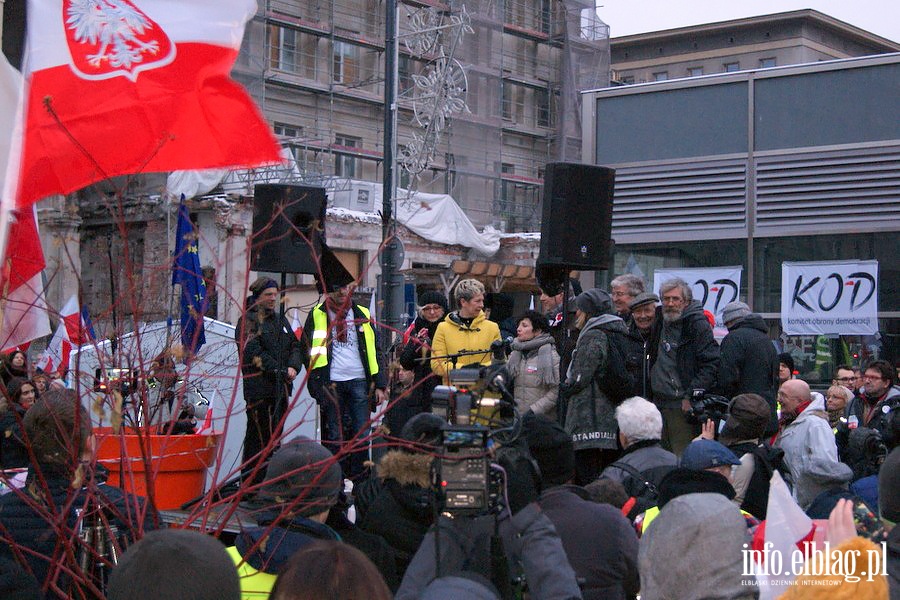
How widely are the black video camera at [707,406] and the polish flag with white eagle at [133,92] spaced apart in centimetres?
399

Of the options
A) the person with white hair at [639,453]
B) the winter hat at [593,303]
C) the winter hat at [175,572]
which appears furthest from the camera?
the winter hat at [593,303]

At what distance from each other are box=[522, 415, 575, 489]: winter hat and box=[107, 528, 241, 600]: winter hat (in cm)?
206

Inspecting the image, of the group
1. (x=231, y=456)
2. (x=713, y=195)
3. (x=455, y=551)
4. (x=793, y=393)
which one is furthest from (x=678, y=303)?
(x=713, y=195)

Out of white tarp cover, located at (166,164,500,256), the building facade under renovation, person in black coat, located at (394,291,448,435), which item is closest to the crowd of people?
person in black coat, located at (394,291,448,435)

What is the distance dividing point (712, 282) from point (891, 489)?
11.1 metres

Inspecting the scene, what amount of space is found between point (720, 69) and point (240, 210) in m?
49.5

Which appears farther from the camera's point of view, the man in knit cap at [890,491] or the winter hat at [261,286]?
the winter hat at [261,286]

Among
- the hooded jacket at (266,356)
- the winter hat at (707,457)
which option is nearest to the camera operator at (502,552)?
the winter hat at (707,457)

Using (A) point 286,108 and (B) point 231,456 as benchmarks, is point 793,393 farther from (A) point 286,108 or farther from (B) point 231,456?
(A) point 286,108

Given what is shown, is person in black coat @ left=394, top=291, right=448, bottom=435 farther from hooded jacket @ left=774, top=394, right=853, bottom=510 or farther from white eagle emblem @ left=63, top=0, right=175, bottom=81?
white eagle emblem @ left=63, top=0, right=175, bottom=81

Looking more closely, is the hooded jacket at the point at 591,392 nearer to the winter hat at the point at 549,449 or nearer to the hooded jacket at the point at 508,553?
the winter hat at the point at 549,449

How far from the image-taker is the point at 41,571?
4.28 metres

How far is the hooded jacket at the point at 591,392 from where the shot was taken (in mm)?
8375

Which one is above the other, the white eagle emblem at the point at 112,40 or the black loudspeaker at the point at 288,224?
the white eagle emblem at the point at 112,40
